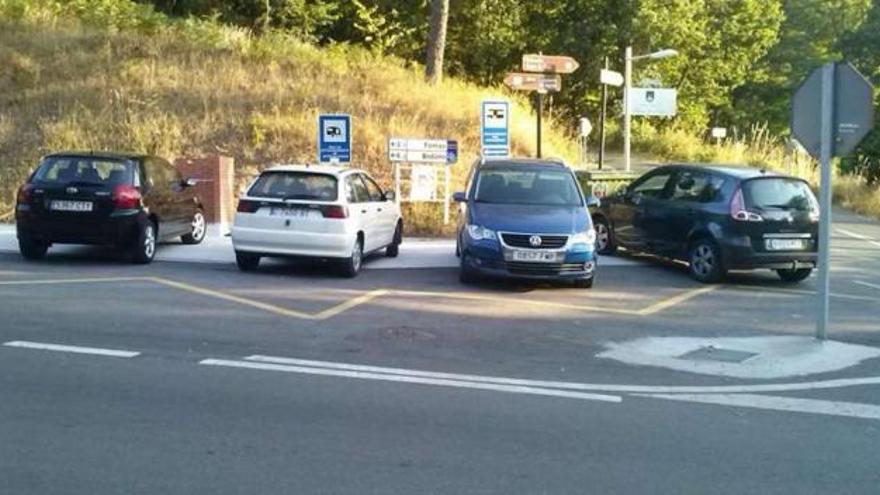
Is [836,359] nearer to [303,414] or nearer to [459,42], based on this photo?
[303,414]

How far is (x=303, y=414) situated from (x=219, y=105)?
59.7 ft

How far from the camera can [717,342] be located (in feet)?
31.7

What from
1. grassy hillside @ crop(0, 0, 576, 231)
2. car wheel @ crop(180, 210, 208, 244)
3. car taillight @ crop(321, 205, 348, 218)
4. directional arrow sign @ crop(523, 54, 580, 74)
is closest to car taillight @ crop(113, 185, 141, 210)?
car wheel @ crop(180, 210, 208, 244)

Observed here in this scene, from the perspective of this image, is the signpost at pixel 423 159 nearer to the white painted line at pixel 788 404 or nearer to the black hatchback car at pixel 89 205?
the black hatchback car at pixel 89 205

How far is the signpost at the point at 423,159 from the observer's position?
60.8ft

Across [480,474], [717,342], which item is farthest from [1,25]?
[480,474]

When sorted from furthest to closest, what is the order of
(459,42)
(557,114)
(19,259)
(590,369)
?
(459,42) < (557,114) < (19,259) < (590,369)

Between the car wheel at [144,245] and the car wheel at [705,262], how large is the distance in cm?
791

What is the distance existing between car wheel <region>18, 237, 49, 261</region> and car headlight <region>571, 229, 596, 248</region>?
7.54 meters

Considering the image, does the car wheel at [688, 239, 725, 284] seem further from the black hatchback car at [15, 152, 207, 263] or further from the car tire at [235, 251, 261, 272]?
the black hatchback car at [15, 152, 207, 263]

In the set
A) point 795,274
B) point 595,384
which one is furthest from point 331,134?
point 595,384

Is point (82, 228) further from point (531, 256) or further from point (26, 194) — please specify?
point (531, 256)

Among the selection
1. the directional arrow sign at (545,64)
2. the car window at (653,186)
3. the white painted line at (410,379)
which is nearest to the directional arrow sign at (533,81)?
the directional arrow sign at (545,64)

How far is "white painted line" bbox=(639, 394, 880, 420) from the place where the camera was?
7031mm
